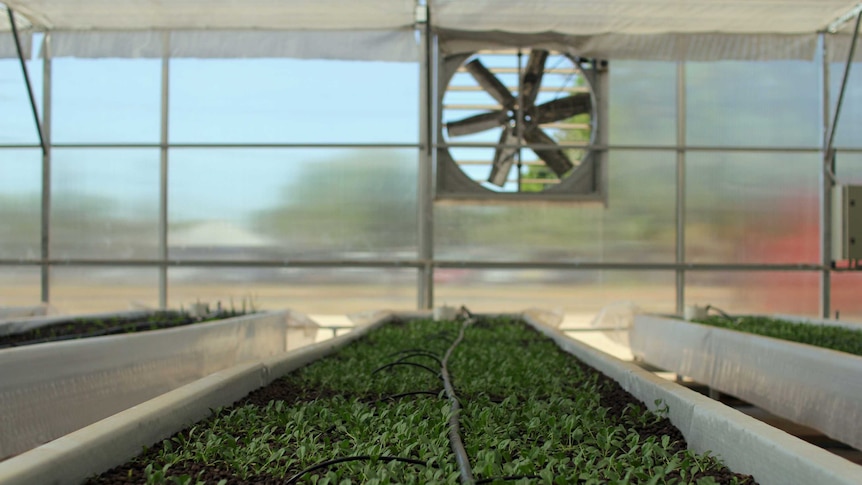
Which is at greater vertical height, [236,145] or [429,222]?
[236,145]

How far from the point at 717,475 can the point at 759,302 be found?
5531mm

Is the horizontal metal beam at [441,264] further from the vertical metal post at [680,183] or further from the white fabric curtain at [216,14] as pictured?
the white fabric curtain at [216,14]

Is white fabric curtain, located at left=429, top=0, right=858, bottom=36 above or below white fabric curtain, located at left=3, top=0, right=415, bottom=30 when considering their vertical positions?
below

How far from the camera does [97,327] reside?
15.0 ft

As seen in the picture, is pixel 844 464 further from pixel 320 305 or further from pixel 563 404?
pixel 320 305

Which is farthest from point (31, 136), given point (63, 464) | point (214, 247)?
point (63, 464)

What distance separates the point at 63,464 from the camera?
1331 millimetres

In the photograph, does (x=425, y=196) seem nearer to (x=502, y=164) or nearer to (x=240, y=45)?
(x=502, y=164)

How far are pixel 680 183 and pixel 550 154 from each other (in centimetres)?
128

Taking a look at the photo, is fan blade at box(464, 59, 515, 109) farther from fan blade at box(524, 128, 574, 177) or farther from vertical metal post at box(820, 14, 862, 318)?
vertical metal post at box(820, 14, 862, 318)

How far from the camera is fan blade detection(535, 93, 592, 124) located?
6.27 meters

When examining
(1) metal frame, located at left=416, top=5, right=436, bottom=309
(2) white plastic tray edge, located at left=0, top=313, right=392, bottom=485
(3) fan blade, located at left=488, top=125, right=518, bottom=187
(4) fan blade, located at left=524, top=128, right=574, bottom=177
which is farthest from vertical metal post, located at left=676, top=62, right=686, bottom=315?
(2) white plastic tray edge, located at left=0, top=313, right=392, bottom=485

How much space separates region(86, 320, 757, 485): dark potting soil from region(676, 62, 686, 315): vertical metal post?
360 centimetres

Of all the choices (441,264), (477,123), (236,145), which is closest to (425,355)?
(441,264)
